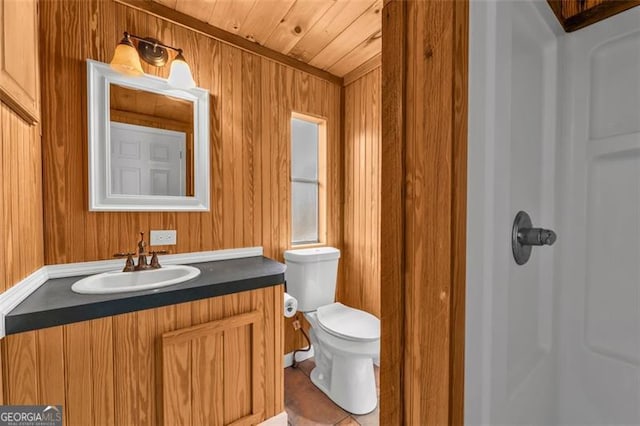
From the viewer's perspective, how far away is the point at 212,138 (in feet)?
5.38

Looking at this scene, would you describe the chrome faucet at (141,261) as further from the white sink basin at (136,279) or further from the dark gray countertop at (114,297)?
the dark gray countertop at (114,297)

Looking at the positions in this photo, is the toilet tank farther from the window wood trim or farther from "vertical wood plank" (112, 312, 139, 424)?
"vertical wood plank" (112, 312, 139, 424)

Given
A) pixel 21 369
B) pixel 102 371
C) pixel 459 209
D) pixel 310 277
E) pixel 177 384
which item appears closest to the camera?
pixel 459 209

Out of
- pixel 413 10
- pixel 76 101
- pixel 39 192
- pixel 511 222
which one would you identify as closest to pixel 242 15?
pixel 76 101

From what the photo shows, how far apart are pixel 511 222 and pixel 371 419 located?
147 cm

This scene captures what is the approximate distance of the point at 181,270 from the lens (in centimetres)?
140

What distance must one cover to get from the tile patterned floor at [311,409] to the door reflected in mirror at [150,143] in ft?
4.43

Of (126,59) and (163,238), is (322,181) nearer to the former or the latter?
(163,238)

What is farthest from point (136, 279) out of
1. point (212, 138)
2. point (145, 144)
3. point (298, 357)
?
point (298, 357)

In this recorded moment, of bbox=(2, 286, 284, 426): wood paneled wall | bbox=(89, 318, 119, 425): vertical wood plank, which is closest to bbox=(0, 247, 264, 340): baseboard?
bbox=(2, 286, 284, 426): wood paneled wall

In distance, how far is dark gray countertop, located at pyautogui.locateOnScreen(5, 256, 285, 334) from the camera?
0.87 meters

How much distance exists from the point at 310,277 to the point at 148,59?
1.52m

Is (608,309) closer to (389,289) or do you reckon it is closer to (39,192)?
(389,289)

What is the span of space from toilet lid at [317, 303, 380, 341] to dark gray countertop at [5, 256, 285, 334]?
464mm
